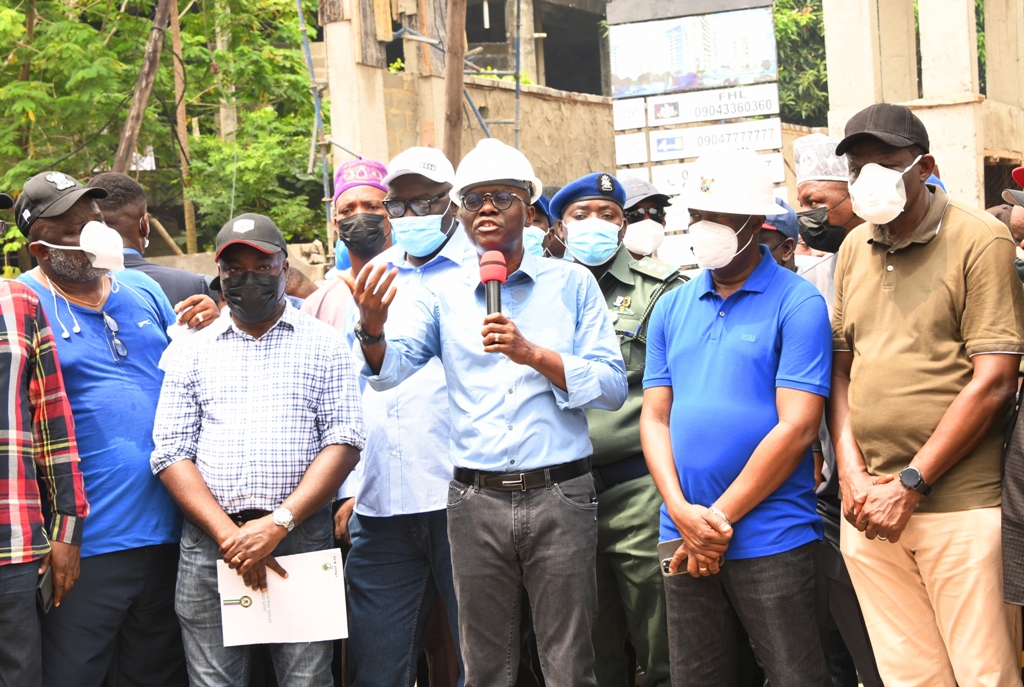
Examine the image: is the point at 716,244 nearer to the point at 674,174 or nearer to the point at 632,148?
the point at 674,174

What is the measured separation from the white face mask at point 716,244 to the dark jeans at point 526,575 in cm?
94

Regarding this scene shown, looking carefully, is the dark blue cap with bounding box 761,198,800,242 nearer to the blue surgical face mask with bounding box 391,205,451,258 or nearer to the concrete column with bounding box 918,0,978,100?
the blue surgical face mask with bounding box 391,205,451,258

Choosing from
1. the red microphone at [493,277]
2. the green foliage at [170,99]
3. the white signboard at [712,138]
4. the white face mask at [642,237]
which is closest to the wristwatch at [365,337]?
the red microphone at [493,277]

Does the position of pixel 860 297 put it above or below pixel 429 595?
above

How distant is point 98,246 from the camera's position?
4422 millimetres

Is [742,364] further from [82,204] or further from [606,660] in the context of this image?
[82,204]

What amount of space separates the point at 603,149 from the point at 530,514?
607 inches

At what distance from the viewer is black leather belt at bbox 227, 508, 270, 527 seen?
4.16 meters

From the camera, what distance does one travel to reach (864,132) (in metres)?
3.72

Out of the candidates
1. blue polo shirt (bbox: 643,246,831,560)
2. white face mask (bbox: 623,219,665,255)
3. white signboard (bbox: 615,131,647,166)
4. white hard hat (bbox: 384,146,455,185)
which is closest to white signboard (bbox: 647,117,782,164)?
white signboard (bbox: 615,131,647,166)

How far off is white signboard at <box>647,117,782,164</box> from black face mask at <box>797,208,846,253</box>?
10826 millimetres

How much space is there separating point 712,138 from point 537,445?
1262 cm

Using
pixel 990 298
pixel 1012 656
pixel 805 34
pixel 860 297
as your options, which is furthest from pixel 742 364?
pixel 805 34

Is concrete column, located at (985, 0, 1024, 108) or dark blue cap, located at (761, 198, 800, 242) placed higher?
concrete column, located at (985, 0, 1024, 108)
